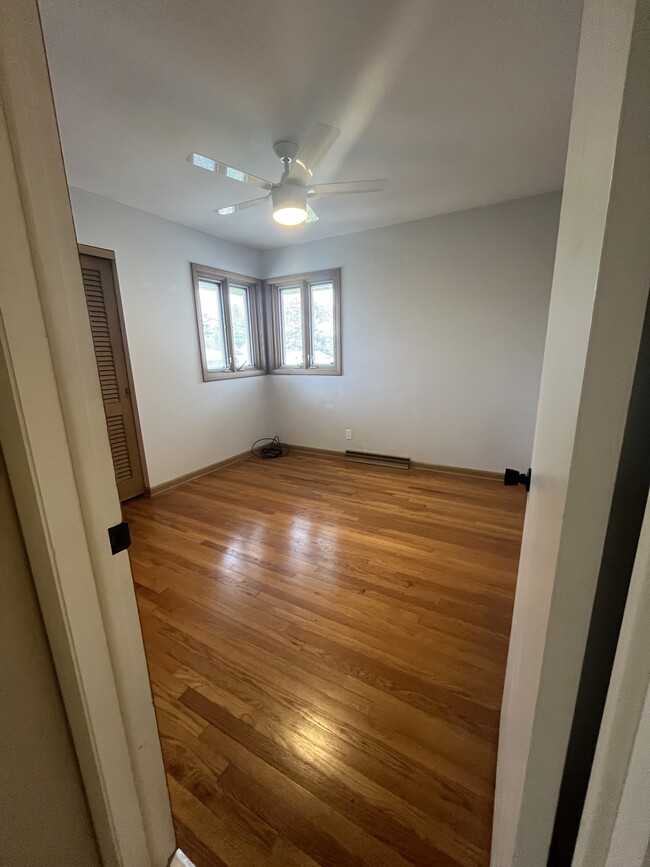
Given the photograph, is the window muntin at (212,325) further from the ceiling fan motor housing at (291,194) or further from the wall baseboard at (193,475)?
the ceiling fan motor housing at (291,194)

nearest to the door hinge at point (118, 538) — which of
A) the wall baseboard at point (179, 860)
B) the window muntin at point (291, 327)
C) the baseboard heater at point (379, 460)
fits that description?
the wall baseboard at point (179, 860)

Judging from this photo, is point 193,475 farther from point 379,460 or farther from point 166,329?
point 379,460

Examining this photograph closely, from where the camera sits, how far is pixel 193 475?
3.68 meters

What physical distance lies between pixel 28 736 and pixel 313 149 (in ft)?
7.76

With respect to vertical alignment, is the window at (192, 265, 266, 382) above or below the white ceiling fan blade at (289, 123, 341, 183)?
below

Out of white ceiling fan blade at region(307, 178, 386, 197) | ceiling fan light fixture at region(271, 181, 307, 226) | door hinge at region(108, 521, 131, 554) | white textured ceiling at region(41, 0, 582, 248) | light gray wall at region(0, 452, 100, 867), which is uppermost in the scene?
white textured ceiling at region(41, 0, 582, 248)

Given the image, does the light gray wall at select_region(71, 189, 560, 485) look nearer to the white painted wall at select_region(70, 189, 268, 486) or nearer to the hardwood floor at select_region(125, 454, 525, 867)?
the white painted wall at select_region(70, 189, 268, 486)

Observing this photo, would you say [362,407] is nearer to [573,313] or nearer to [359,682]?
[359,682]

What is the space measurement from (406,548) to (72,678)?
78.8 inches

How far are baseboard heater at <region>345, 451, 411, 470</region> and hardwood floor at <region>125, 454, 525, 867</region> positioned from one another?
3.56 ft

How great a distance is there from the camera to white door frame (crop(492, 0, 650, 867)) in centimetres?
28

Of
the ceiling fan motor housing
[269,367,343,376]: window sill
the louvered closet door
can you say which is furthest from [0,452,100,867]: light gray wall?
[269,367,343,376]: window sill

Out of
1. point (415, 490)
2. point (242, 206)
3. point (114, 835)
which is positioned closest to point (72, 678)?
point (114, 835)

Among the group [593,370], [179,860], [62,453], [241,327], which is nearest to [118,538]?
[62,453]
